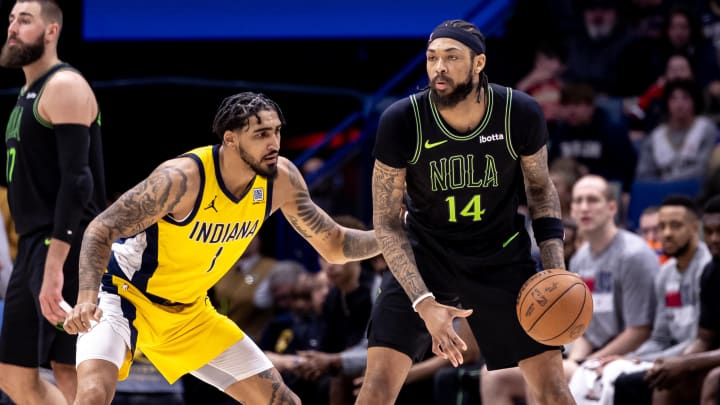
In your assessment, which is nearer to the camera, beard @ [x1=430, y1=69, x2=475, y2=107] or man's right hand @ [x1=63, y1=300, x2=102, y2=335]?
man's right hand @ [x1=63, y1=300, x2=102, y2=335]

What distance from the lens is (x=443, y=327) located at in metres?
4.55

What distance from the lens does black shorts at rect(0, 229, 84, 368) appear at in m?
5.12

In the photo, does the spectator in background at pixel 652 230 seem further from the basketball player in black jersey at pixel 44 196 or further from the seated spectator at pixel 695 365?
the basketball player in black jersey at pixel 44 196

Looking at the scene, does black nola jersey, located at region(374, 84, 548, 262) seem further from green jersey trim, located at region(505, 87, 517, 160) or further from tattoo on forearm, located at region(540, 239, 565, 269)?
tattoo on forearm, located at region(540, 239, 565, 269)

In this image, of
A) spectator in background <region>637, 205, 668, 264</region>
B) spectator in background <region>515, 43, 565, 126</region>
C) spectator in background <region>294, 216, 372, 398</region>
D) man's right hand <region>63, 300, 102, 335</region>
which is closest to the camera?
man's right hand <region>63, 300, 102, 335</region>

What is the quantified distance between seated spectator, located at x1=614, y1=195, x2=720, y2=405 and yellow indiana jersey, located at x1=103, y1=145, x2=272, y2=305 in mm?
2791

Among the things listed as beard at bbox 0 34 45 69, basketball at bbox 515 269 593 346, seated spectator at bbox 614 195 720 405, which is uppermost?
beard at bbox 0 34 45 69

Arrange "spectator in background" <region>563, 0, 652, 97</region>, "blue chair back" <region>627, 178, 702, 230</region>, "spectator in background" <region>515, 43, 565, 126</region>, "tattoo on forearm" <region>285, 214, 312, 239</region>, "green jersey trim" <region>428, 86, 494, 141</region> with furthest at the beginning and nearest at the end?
"spectator in background" <region>563, 0, 652, 97</region>, "spectator in background" <region>515, 43, 565, 126</region>, "blue chair back" <region>627, 178, 702, 230</region>, "tattoo on forearm" <region>285, 214, 312, 239</region>, "green jersey trim" <region>428, 86, 494, 141</region>

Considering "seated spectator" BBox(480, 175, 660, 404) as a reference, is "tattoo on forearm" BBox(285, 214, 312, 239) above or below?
above

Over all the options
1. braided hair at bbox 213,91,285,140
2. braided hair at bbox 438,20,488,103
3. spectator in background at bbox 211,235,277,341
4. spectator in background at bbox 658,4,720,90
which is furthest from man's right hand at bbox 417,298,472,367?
spectator in background at bbox 658,4,720,90

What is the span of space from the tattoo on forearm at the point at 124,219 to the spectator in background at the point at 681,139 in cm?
527

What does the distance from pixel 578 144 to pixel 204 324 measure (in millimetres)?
4978

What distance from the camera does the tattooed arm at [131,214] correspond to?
15.0 feet

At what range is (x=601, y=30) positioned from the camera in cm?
1030
